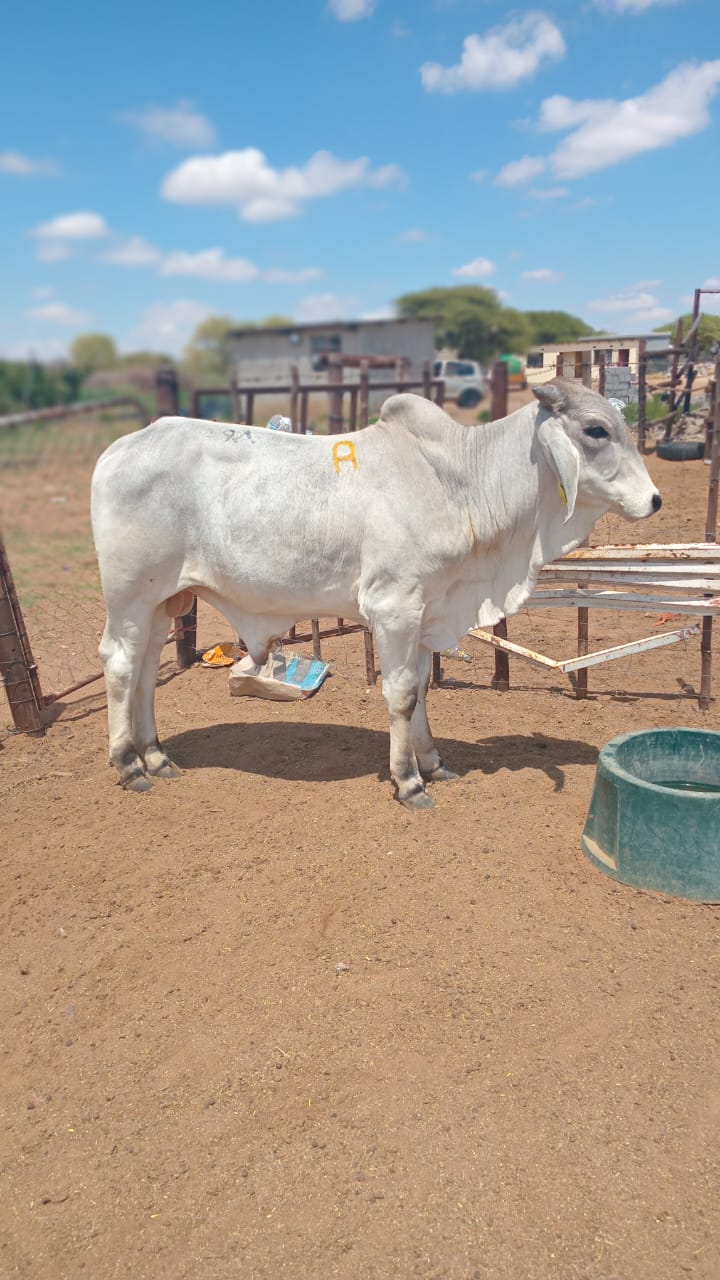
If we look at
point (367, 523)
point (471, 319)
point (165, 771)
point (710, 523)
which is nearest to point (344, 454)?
point (367, 523)

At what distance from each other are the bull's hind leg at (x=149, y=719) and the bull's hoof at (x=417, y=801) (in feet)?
4.68

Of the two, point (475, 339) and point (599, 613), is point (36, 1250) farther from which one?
point (475, 339)

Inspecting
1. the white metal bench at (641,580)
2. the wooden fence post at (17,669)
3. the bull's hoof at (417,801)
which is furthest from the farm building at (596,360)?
the wooden fence post at (17,669)

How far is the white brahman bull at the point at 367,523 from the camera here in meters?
4.69

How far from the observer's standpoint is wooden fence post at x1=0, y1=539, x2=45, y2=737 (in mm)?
5879

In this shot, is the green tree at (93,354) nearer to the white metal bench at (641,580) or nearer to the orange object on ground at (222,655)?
the white metal bench at (641,580)

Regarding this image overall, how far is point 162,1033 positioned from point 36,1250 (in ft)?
2.77

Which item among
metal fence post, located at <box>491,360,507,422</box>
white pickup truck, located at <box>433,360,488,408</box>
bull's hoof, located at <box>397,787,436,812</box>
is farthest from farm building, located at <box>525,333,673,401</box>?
white pickup truck, located at <box>433,360,488,408</box>

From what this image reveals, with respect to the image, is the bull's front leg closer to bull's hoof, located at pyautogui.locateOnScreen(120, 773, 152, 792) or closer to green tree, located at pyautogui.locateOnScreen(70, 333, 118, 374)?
bull's hoof, located at pyautogui.locateOnScreen(120, 773, 152, 792)

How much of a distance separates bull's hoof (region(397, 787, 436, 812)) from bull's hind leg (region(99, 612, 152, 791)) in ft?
4.91

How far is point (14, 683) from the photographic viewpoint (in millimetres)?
5926

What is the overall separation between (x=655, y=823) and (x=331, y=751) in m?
2.27

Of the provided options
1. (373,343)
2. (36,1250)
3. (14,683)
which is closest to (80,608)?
(14,683)

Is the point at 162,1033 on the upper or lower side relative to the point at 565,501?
lower
